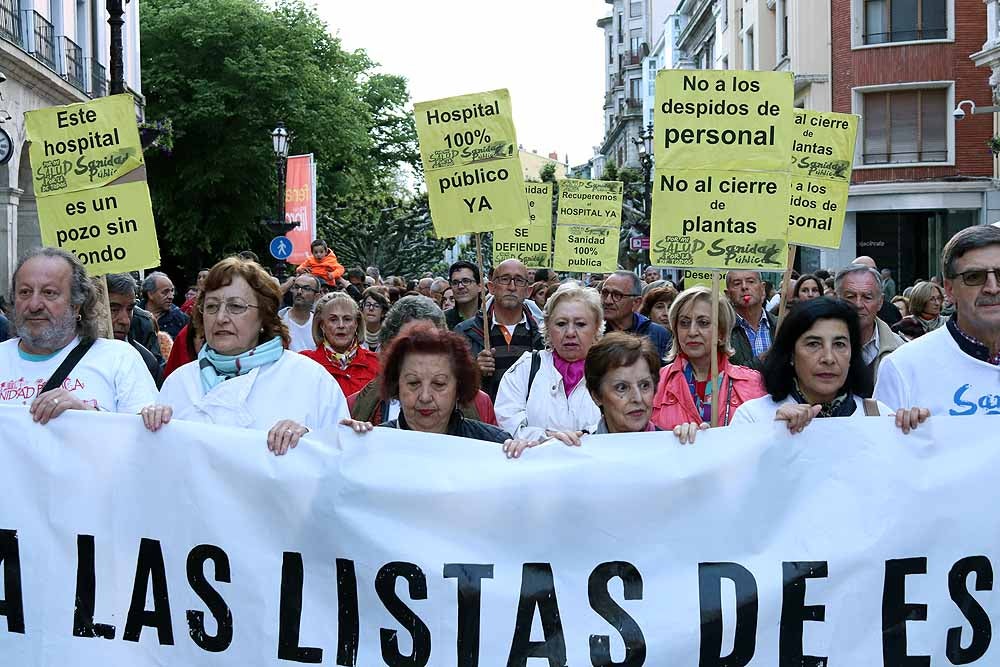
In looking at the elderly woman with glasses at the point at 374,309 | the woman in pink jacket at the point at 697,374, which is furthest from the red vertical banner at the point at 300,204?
the woman in pink jacket at the point at 697,374

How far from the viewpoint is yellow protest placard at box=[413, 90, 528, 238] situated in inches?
345

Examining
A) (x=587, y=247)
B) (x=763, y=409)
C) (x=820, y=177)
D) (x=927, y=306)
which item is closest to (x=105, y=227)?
(x=763, y=409)

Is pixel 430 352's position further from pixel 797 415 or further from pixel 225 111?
pixel 225 111

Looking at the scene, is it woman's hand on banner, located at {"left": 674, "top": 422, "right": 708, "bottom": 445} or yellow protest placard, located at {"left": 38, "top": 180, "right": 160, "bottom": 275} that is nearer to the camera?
woman's hand on banner, located at {"left": 674, "top": 422, "right": 708, "bottom": 445}

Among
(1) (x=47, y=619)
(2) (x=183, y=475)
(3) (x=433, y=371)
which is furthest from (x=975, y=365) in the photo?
(1) (x=47, y=619)

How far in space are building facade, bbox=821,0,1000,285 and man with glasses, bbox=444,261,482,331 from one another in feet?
82.4

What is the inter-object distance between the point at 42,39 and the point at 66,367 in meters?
25.8

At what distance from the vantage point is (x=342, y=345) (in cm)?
841

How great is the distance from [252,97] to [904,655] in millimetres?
40609

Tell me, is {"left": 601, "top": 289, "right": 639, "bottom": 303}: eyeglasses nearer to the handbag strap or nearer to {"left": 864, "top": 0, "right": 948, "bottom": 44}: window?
the handbag strap

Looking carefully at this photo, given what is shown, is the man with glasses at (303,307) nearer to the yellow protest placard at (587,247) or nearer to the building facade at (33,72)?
the yellow protest placard at (587,247)

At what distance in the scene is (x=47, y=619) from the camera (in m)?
4.81

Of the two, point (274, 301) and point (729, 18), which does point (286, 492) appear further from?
point (729, 18)

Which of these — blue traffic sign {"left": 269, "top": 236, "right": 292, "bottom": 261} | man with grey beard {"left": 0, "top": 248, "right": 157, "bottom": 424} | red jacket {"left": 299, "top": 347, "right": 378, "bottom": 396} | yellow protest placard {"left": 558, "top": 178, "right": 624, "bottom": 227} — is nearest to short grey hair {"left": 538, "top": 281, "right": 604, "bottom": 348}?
red jacket {"left": 299, "top": 347, "right": 378, "bottom": 396}
